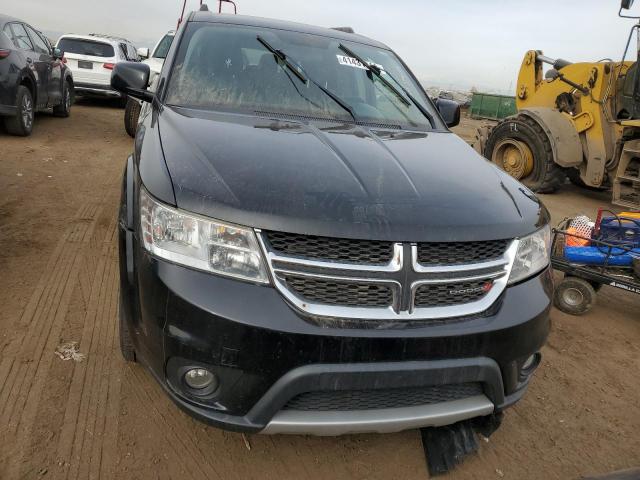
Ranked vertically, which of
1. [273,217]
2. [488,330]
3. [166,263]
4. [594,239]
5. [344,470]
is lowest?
[344,470]

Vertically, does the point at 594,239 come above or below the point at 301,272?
below

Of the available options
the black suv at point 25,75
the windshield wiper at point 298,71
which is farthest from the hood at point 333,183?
the black suv at point 25,75

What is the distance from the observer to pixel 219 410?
1.83m

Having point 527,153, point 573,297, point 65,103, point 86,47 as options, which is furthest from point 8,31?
point 527,153

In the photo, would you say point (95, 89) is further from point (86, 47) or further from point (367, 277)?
point (367, 277)

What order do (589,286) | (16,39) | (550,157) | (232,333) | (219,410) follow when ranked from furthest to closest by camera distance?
1. (550,157)
2. (16,39)
3. (589,286)
4. (219,410)
5. (232,333)

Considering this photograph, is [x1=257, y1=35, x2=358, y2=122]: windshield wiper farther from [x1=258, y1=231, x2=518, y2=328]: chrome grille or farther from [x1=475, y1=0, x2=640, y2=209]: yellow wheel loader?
[x1=475, y1=0, x2=640, y2=209]: yellow wheel loader

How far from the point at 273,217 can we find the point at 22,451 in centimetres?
144

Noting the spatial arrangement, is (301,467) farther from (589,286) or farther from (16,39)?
(16,39)

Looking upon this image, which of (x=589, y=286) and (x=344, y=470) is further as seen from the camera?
(x=589, y=286)

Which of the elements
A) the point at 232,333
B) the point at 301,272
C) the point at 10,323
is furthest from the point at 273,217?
the point at 10,323

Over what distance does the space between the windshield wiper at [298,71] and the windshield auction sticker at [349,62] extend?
346 mm

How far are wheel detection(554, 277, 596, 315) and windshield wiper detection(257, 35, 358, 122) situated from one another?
7.71ft

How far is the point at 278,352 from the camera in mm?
1710
